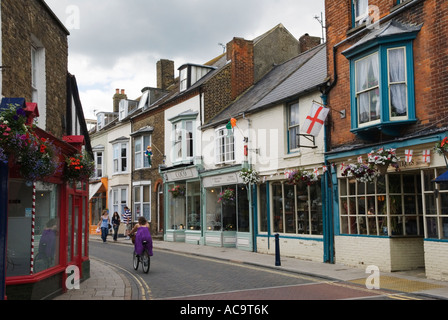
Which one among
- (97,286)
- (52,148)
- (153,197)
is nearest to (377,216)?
(97,286)

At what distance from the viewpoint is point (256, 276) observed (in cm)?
1265

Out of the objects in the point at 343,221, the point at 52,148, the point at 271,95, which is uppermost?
the point at 271,95

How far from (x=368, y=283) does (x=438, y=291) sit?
1628mm

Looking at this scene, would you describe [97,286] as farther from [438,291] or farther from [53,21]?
[438,291]

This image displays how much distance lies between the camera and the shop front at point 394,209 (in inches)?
451

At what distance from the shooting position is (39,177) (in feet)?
25.7

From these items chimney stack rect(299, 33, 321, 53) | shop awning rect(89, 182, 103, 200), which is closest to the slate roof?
chimney stack rect(299, 33, 321, 53)

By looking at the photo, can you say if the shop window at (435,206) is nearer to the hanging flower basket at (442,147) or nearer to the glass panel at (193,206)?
the hanging flower basket at (442,147)

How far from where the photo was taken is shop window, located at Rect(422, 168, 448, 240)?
11.3 meters

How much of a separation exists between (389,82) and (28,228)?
9336 mm

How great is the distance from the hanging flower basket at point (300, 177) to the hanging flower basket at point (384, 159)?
3.18m

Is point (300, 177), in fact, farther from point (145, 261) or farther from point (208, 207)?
point (208, 207)

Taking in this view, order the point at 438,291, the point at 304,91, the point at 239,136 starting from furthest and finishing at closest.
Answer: the point at 239,136, the point at 304,91, the point at 438,291
